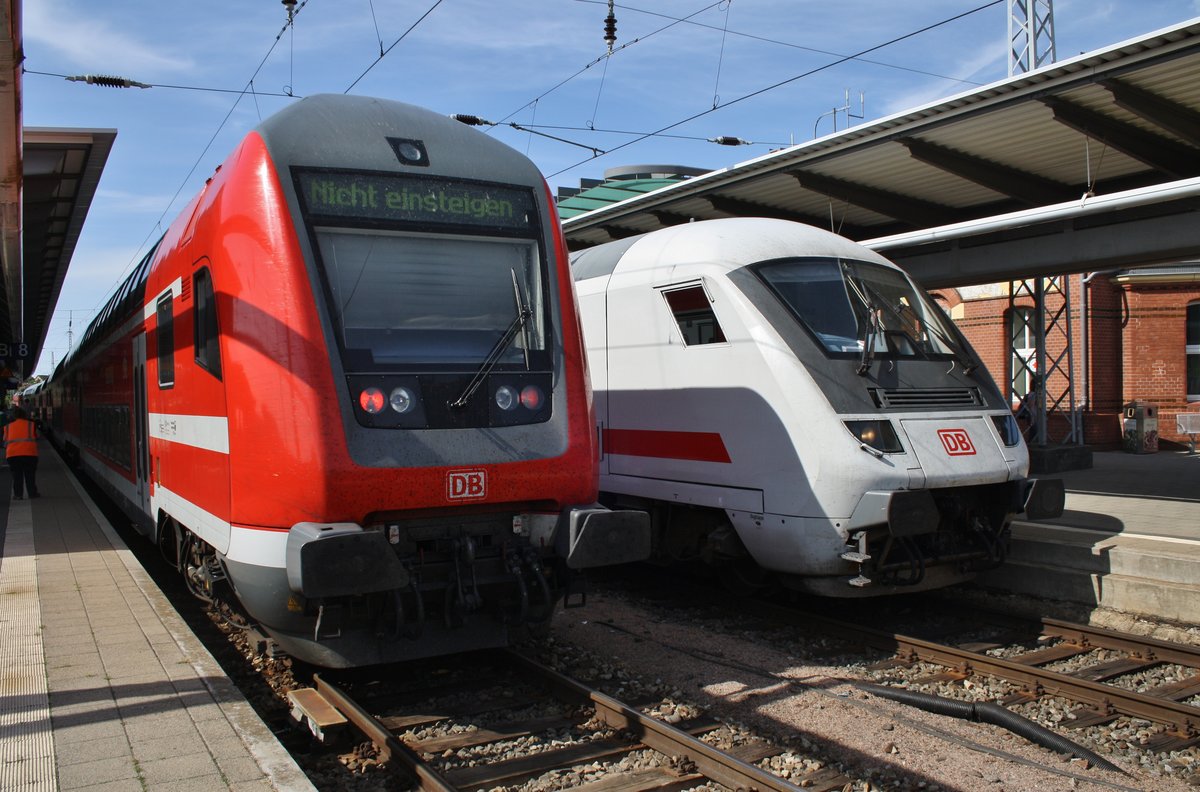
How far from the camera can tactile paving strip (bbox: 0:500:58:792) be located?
162 inches

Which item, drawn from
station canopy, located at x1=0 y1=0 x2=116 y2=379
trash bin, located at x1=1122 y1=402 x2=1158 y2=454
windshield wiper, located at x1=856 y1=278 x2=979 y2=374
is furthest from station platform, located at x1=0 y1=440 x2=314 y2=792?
trash bin, located at x1=1122 y1=402 x2=1158 y2=454

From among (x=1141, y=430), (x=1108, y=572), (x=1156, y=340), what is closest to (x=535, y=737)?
(x=1108, y=572)

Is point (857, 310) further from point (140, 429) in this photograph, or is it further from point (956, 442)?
point (140, 429)

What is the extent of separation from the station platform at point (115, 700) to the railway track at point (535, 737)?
64 centimetres

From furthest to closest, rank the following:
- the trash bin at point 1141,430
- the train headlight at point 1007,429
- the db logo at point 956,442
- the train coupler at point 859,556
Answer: the trash bin at point 1141,430, the train headlight at point 1007,429, the db logo at point 956,442, the train coupler at point 859,556

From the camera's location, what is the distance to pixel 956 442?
7.35 meters

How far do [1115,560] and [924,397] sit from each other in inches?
90.0

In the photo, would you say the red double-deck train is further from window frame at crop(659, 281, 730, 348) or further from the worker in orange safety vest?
the worker in orange safety vest

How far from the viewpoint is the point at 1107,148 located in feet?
34.1

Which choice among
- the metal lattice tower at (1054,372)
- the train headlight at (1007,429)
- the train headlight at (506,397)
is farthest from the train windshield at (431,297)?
the metal lattice tower at (1054,372)

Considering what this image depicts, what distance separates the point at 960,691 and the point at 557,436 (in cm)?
305

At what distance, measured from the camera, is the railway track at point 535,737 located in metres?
4.68

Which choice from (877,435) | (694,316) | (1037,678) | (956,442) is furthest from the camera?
(694,316)

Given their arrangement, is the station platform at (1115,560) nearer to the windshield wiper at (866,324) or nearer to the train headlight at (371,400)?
the windshield wiper at (866,324)
